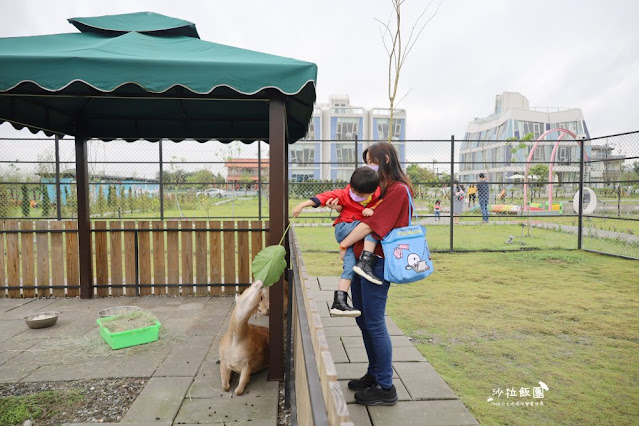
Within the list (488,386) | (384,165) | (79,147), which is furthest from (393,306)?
(79,147)

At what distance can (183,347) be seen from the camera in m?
4.02

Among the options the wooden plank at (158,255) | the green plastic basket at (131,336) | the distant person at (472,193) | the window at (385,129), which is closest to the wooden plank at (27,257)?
the wooden plank at (158,255)

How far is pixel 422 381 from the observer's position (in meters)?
3.25

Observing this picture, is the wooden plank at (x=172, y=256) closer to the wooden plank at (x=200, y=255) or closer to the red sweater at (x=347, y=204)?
the wooden plank at (x=200, y=255)

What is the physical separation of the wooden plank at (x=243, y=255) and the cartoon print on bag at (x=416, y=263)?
153 inches

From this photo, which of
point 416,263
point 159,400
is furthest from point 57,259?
point 416,263

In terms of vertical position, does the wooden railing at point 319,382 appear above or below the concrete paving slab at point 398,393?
above

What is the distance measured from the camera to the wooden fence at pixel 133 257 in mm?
5855

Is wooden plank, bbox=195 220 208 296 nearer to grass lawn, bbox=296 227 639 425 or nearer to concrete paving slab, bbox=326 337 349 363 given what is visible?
grass lawn, bbox=296 227 639 425

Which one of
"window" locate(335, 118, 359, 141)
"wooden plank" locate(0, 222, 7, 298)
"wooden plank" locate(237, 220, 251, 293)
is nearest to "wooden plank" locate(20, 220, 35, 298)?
"wooden plank" locate(0, 222, 7, 298)

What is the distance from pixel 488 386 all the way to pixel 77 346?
3918mm

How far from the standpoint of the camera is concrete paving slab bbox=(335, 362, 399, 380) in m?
3.35

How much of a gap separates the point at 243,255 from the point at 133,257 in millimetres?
1628

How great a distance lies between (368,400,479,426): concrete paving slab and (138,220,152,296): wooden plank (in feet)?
14.2
